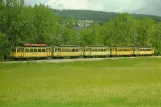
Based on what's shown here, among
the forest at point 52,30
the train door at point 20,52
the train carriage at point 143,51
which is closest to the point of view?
the train door at point 20,52

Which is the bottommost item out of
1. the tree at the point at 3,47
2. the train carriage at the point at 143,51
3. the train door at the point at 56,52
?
the train carriage at the point at 143,51

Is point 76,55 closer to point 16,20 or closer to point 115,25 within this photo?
point 16,20

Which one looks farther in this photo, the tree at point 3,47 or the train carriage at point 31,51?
the train carriage at point 31,51

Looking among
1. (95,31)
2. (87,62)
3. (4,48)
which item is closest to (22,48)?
(4,48)

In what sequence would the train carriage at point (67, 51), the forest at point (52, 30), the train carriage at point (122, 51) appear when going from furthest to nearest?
the train carriage at point (122, 51), the train carriage at point (67, 51), the forest at point (52, 30)

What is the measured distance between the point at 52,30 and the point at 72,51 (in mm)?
12479

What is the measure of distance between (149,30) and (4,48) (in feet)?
232

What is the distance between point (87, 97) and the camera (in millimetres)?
26844

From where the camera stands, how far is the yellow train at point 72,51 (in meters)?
75.8

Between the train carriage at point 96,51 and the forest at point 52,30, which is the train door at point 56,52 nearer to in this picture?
the forest at point 52,30

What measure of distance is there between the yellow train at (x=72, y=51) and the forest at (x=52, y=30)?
3018 millimetres

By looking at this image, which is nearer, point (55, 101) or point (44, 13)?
point (55, 101)

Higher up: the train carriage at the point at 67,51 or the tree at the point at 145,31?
the tree at the point at 145,31

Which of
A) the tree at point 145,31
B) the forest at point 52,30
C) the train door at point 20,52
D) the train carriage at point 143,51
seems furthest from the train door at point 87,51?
the tree at point 145,31
